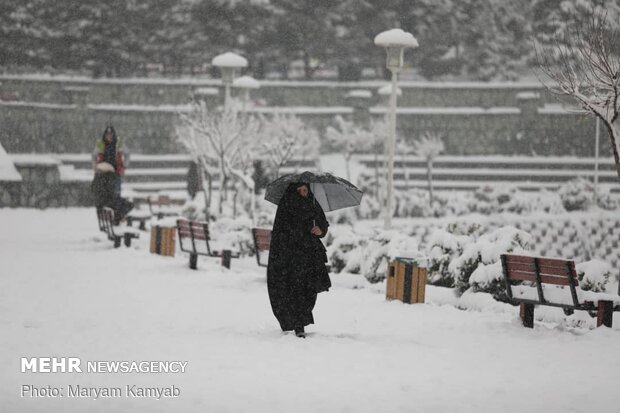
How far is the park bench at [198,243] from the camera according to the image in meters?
15.6

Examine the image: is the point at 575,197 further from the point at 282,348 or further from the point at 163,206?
the point at 282,348

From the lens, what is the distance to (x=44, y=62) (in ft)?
137

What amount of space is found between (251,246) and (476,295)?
22.6 feet

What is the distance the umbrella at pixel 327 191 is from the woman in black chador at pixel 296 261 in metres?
0.43

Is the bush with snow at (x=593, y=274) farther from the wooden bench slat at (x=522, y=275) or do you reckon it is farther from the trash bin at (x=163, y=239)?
the trash bin at (x=163, y=239)

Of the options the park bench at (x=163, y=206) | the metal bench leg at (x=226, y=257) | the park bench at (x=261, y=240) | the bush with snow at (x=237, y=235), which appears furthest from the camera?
the park bench at (x=163, y=206)

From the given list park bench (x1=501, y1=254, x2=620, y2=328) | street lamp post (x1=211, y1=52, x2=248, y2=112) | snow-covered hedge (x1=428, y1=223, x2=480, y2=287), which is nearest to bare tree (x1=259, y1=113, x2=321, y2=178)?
street lamp post (x1=211, y1=52, x2=248, y2=112)

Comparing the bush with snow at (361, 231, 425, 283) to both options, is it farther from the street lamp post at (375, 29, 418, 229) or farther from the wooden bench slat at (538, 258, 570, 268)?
the wooden bench slat at (538, 258, 570, 268)

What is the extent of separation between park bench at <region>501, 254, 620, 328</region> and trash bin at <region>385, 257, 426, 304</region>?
1713 millimetres

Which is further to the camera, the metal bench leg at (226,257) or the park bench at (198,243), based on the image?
the metal bench leg at (226,257)

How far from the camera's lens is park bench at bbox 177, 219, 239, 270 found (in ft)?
51.2

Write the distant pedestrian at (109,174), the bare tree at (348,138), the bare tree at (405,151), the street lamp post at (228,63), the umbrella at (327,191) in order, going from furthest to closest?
the bare tree at (348,138)
the bare tree at (405,151)
the street lamp post at (228,63)
the distant pedestrian at (109,174)
the umbrella at (327,191)

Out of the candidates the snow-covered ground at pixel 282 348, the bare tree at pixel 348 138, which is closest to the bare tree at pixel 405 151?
the bare tree at pixel 348 138

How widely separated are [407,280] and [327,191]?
96.6 inches
